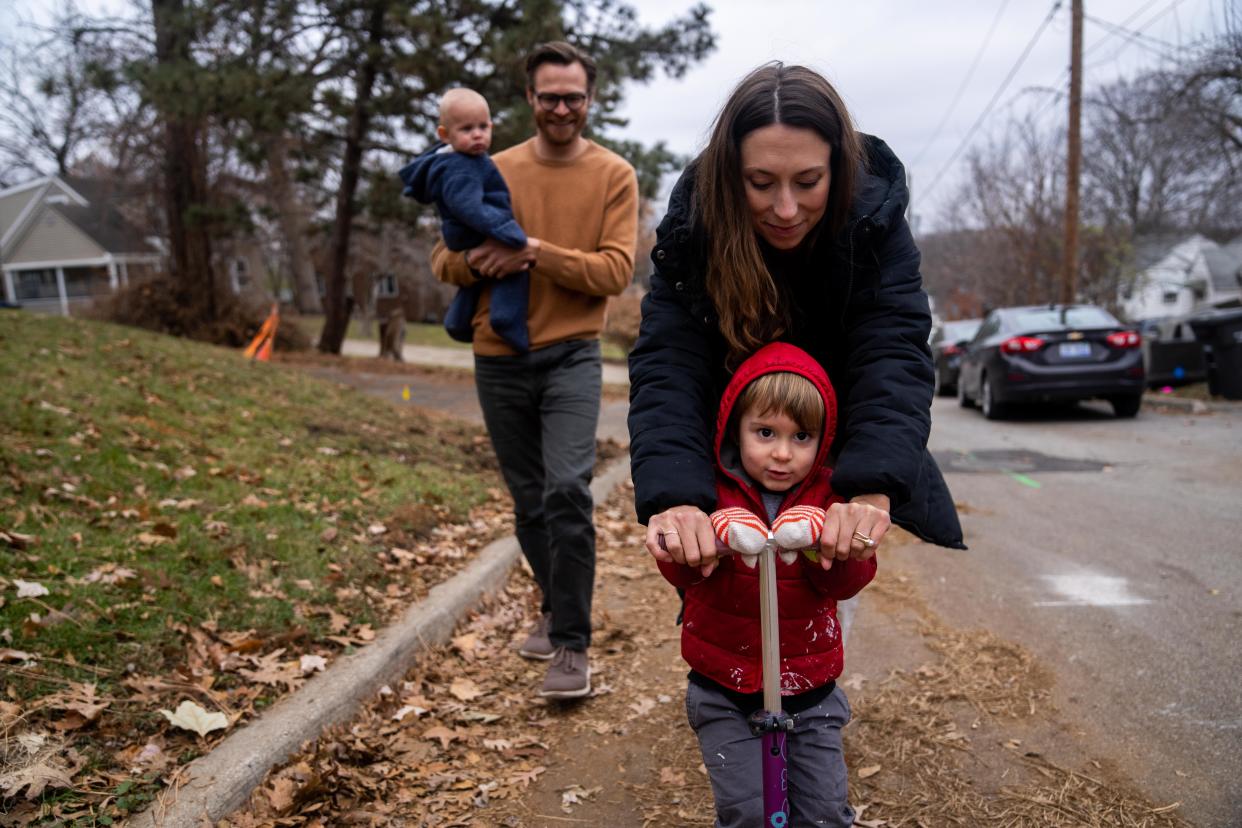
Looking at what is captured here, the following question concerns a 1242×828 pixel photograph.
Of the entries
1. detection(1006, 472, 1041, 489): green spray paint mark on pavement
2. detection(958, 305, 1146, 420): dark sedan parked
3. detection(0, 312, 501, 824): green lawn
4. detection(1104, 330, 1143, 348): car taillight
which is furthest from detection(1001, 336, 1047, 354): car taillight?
detection(0, 312, 501, 824): green lawn

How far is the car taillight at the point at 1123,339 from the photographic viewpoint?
12.2m

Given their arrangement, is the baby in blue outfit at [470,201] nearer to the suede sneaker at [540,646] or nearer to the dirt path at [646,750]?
the suede sneaker at [540,646]

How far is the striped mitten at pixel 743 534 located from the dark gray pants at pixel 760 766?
0.49 m

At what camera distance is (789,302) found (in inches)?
93.1

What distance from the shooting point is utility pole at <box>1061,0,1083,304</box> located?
60.3 feet

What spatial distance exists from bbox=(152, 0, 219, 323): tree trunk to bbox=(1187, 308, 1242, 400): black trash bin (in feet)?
56.6

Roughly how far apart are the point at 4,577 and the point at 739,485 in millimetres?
2858

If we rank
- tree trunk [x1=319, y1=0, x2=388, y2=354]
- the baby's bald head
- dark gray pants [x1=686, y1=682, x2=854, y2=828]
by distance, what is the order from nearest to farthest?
dark gray pants [x1=686, y1=682, x2=854, y2=828]
the baby's bald head
tree trunk [x1=319, y1=0, x2=388, y2=354]

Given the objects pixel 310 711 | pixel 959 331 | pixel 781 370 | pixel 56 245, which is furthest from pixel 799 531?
pixel 56 245

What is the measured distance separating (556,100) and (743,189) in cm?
164

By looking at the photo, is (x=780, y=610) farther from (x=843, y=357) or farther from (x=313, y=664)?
(x=313, y=664)

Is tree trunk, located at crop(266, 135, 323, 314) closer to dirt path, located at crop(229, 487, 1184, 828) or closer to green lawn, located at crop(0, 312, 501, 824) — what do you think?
green lawn, located at crop(0, 312, 501, 824)

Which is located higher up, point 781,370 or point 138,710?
point 781,370

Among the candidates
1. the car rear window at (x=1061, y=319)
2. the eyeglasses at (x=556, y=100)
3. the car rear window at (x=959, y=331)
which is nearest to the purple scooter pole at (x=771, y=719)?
the eyeglasses at (x=556, y=100)
